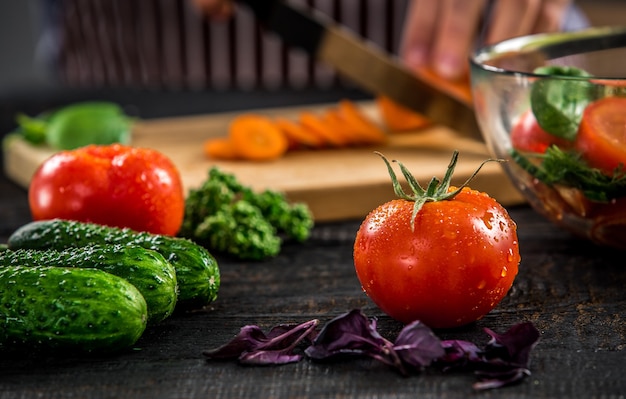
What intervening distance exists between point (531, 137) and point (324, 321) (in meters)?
0.58

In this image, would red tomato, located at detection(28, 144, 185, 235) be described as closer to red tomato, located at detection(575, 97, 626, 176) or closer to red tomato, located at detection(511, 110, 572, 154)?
red tomato, located at detection(511, 110, 572, 154)

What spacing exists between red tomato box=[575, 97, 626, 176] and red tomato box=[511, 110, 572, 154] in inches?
2.2

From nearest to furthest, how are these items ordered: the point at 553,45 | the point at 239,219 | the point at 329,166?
the point at 239,219 < the point at 553,45 < the point at 329,166

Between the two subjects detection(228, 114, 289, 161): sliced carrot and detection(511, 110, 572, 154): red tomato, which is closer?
detection(511, 110, 572, 154): red tomato

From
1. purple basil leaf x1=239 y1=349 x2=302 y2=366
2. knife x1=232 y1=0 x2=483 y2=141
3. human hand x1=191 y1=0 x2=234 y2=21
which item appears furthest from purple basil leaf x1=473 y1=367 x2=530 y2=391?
human hand x1=191 y1=0 x2=234 y2=21

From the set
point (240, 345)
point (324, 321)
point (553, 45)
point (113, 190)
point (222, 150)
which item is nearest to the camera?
point (240, 345)

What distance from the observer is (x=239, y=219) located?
80.4 inches

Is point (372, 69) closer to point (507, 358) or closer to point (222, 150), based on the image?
point (222, 150)

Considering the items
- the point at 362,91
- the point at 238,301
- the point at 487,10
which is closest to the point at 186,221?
the point at 238,301

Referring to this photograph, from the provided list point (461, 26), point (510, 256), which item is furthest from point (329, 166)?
point (510, 256)

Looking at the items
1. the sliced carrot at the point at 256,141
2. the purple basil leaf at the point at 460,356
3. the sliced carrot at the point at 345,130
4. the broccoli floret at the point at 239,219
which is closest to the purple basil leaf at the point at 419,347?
the purple basil leaf at the point at 460,356

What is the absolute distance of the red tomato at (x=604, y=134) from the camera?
1.67 m

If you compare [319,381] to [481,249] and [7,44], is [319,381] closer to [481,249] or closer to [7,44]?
[481,249]

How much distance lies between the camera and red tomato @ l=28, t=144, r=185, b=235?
1910mm
